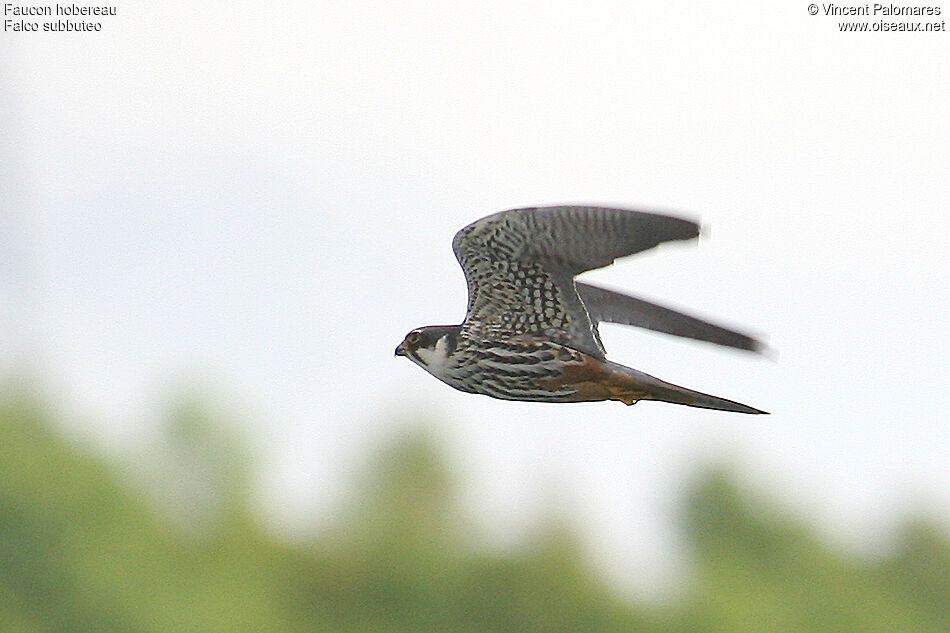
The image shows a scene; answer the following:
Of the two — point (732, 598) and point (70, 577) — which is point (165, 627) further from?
point (732, 598)

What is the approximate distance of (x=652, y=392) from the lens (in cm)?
557

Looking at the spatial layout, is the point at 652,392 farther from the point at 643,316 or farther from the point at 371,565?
the point at 371,565

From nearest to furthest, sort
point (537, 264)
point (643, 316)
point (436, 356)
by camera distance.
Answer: point (537, 264) < point (436, 356) < point (643, 316)

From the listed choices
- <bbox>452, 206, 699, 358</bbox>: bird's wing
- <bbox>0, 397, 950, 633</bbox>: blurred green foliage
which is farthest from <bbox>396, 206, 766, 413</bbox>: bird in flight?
<bbox>0, 397, 950, 633</bbox>: blurred green foliage

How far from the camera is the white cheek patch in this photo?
5.82 metres

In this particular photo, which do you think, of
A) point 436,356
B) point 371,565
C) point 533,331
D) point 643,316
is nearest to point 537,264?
point 533,331

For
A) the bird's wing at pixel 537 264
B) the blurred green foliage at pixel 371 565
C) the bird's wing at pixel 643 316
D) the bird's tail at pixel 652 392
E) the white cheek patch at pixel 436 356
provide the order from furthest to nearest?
the blurred green foliage at pixel 371 565 → the bird's wing at pixel 643 316 → the white cheek patch at pixel 436 356 → the bird's tail at pixel 652 392 → the bird's wing at pixel 537 264

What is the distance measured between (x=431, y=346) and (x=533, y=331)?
1.44 feet

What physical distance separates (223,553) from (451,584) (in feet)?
11.5

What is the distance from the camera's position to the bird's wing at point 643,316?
5.98 metres

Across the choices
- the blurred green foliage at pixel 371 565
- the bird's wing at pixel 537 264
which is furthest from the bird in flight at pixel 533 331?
the blurred green foliage at pixel 371 565

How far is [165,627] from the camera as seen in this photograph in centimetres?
2125

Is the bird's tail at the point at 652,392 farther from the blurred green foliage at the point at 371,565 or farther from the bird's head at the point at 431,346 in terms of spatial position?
the blurred green foliage at the point at 371,565

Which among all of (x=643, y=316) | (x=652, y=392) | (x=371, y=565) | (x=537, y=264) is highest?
(x=537, y=264)
